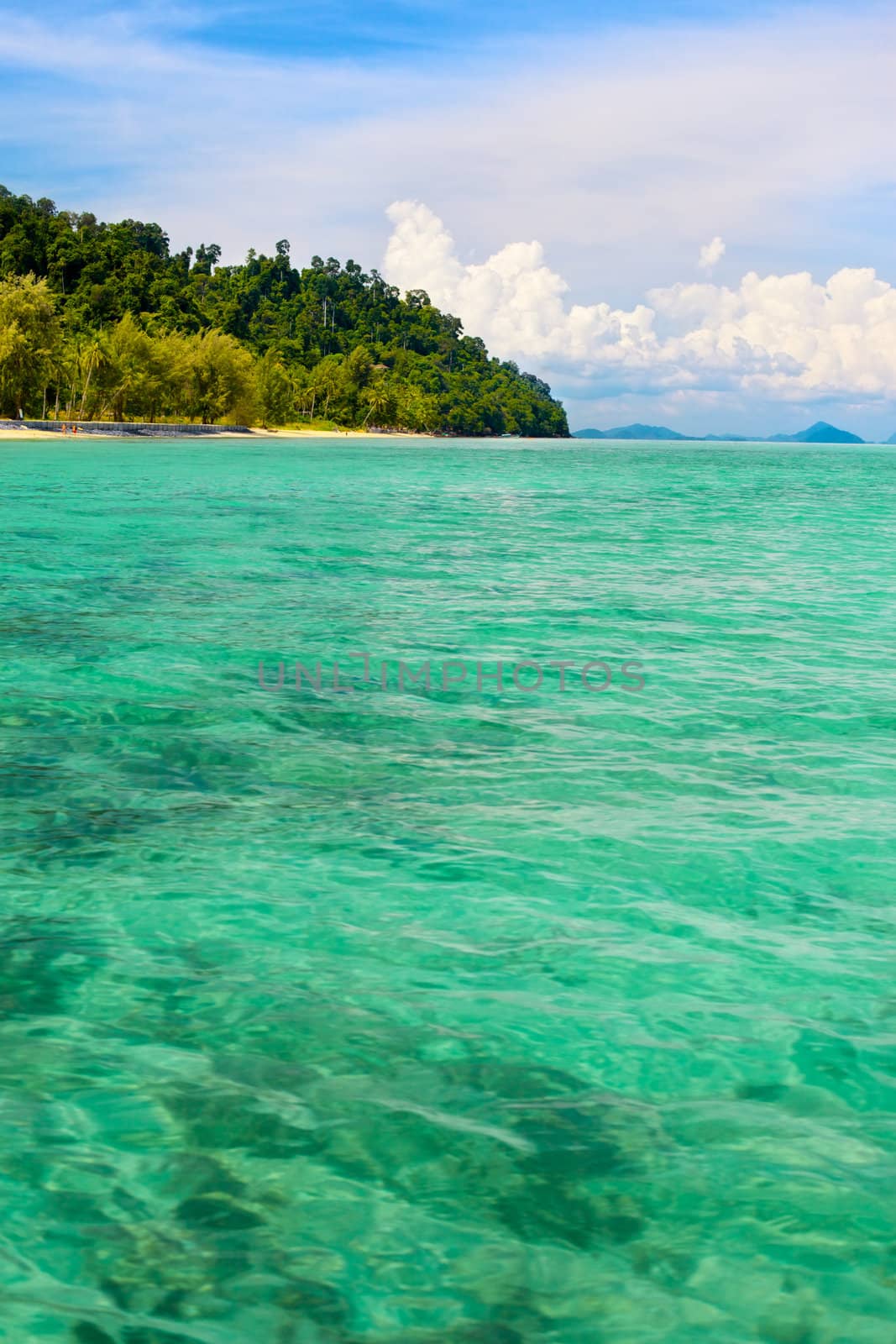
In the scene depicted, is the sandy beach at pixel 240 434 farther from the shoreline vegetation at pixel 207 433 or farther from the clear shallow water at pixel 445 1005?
the clear shallow water at pixel 445 1005

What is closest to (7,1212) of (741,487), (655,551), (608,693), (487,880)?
(487,880)

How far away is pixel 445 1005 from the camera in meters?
5.56

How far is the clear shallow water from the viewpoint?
3807 mm

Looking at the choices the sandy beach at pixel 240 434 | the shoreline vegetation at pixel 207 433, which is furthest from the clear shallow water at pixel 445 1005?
the shoreline vegetation at pixel 207 433

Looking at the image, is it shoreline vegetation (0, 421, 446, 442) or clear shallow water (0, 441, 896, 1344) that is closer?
clear shallow water (0, 441, 896, 1344)

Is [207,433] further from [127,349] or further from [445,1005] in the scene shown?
[445,1005]

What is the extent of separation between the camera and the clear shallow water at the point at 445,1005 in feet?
12.5

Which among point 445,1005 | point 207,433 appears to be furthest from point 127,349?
point 445,1005

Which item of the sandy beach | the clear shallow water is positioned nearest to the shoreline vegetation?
the sandy beach

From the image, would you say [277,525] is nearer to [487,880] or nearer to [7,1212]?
[487,880]

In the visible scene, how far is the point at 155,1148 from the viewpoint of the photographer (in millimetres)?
4410

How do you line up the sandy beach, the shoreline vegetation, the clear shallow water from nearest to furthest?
the clear shallow water, the sandy beach, the shoreline vegetation

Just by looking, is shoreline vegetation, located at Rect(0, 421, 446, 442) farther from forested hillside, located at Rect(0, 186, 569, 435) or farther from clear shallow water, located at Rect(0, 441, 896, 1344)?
clear shallow water, located at Rect(0, 441, 896, 1344)

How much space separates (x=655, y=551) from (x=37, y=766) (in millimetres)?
21478
